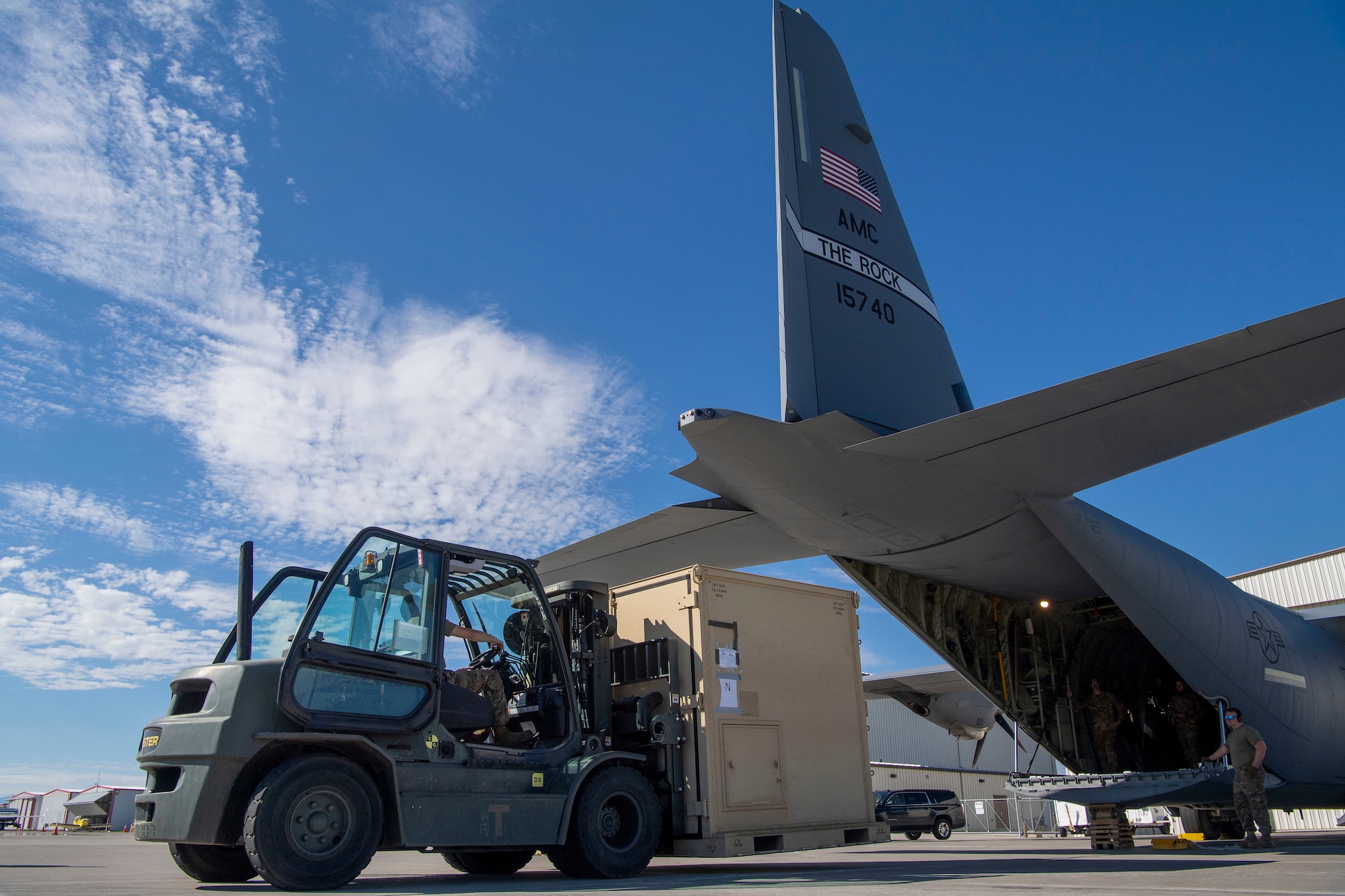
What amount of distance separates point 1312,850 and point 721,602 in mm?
6429

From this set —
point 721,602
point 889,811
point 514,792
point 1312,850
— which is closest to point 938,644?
point 1312,850

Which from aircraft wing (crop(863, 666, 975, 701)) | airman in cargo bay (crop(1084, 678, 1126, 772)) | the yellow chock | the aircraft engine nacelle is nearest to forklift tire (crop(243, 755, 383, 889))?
the yellow chock

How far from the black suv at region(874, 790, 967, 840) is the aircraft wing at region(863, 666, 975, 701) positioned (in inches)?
192

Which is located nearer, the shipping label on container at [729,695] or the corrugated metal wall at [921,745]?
the shipping label on container at [729,695]

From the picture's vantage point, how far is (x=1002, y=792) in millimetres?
33188

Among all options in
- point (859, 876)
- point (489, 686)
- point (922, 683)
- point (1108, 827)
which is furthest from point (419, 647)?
point (922, 683)

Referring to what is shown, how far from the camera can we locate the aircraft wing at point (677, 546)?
356 inches

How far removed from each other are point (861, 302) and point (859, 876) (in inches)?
210

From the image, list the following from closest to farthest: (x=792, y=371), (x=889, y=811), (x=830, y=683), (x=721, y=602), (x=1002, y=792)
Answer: (x=721, y=602)
(x=830, y=683)
(x=792, y=371)
(x=889, y=811)
(x=1002, y=792)

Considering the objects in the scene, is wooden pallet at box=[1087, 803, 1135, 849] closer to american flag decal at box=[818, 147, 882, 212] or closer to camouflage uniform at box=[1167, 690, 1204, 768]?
camouflage uniform at box=[1167, 690, 1204, 768]

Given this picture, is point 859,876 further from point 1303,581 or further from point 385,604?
point 1303,581

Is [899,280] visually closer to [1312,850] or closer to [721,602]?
[721,602]

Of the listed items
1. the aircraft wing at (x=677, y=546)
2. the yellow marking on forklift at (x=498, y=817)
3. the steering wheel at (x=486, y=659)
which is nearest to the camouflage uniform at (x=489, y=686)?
the steering wheel at (x=486, y=659)

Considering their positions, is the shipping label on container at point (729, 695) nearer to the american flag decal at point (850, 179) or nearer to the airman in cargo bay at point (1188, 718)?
the american flag decal at point (850, 179)
